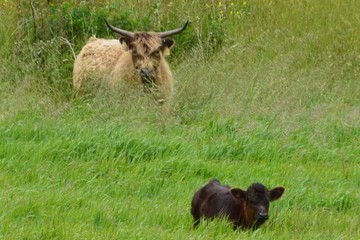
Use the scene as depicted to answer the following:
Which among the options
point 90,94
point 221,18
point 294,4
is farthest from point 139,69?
point 294,4

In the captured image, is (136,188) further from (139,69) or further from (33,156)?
(139,69)

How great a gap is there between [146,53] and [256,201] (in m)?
6.38

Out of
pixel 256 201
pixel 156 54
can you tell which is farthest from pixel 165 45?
pixel 256 201

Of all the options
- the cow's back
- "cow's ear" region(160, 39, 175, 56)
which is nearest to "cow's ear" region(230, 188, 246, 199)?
"cow's ear" region(160, 39, 175, 56)

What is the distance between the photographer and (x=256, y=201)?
318 inches

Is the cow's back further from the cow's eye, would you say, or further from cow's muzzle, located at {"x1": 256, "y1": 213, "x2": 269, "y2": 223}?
cow's muzzle, located at {"x1": 256, "y1": 213, "x2": 269, "y2": 223}

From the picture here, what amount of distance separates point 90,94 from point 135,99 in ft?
4.31

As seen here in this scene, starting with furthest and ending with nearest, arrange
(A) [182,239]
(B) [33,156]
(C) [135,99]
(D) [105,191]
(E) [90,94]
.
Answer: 1. (E) [90,94]
2. (C) [135,99]
3. (B) [33,156]
4. (D) [105,191]
5. (A) [182,239]

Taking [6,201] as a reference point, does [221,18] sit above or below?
below

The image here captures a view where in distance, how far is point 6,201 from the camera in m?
8.18

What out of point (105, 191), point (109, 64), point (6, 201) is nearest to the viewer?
point (6, 201)

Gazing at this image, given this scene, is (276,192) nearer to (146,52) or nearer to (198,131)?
(198,131)

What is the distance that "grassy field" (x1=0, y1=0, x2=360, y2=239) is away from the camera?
8.28 m

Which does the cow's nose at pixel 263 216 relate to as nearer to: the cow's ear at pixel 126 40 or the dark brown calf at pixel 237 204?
the dark brown calf at pixel 237 204
